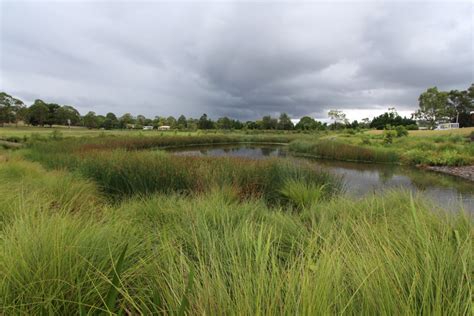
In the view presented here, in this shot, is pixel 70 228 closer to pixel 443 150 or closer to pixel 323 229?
pixel 323 229

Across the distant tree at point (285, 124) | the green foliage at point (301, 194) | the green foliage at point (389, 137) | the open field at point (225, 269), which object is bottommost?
the green foliage at point (301, 194)

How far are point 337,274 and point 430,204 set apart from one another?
9.98 feet

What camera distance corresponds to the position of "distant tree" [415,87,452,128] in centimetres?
5252

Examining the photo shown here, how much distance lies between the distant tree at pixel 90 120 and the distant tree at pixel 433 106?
92.4m

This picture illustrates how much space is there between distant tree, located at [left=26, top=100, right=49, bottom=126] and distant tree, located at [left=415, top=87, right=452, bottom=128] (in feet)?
311

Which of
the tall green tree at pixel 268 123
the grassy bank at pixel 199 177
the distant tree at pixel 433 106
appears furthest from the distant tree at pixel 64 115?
the distant tree at pixel 433 106

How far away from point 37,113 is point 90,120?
46.1ft

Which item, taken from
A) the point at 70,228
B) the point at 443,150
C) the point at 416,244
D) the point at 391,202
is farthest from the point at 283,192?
the point at 443,150

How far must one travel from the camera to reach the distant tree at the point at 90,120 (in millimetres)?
67312

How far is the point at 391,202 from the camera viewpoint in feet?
11.8

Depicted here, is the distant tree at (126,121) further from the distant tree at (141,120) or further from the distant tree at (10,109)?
the distant tree at (10,109)

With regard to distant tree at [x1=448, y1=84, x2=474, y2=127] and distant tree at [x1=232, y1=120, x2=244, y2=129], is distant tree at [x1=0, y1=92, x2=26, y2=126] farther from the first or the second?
distant tree at [x1=448, y1=84, x2=474, y2=127]

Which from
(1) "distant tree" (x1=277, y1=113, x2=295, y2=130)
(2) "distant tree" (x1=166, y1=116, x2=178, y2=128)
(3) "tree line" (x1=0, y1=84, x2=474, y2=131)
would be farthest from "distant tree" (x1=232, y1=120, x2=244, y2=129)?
(2) "distant tree" (x1=166, y1=116, x2=178, y2=128)

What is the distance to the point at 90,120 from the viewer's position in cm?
6756
